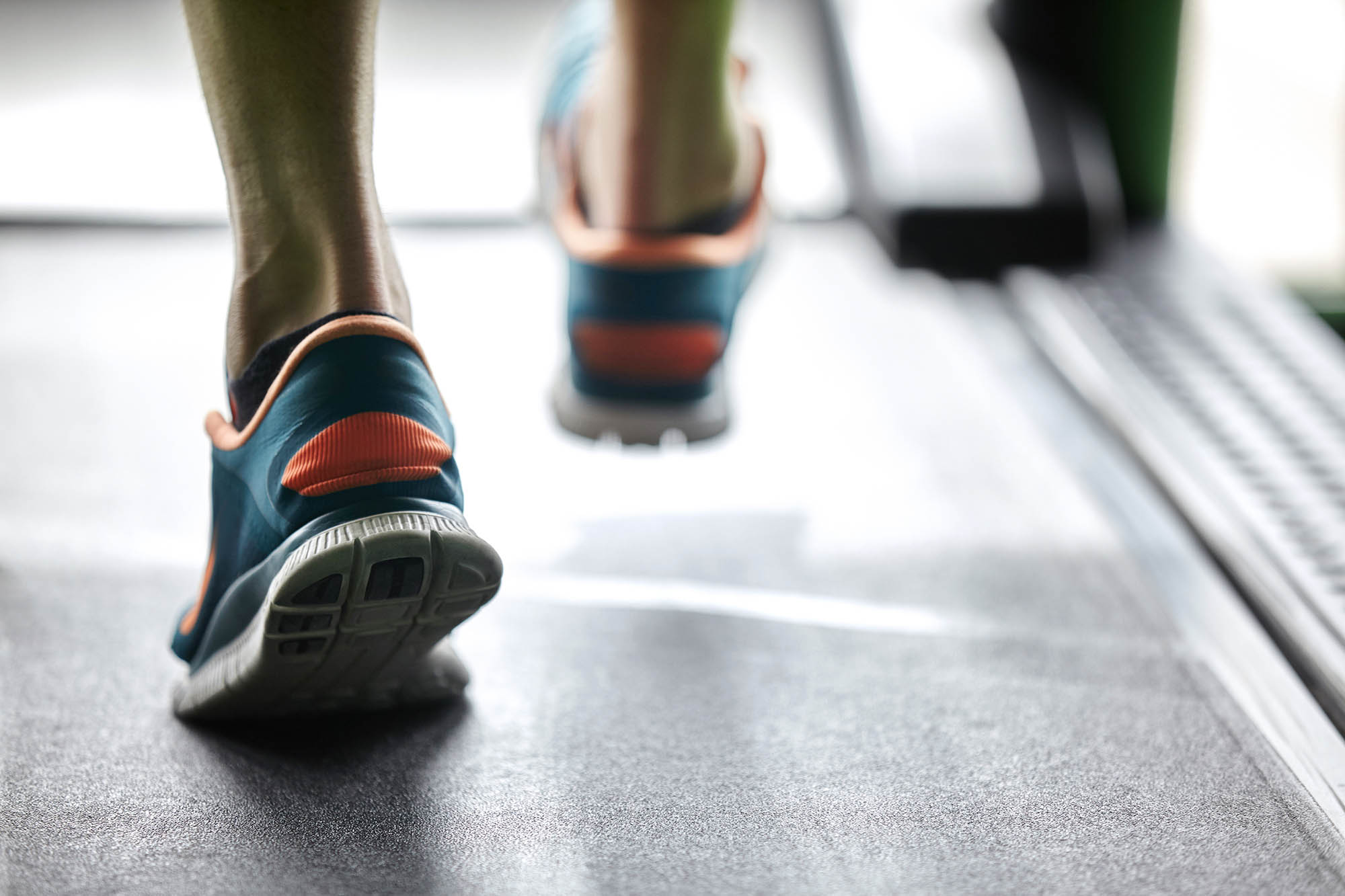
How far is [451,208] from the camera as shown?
182cm

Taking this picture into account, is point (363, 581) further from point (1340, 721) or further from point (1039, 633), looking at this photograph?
point (1340, 721)

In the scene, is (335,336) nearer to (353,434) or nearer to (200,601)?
(353,434)

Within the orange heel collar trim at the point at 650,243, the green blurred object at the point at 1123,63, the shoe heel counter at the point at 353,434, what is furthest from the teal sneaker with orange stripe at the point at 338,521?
the green blurred object at the point at 1123,63

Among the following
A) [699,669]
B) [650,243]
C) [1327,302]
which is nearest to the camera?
[699,669]

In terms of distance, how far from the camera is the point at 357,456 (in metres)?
0.67

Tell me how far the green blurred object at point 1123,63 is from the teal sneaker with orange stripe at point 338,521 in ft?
4.82

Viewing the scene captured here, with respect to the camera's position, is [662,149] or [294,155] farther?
[662,149]

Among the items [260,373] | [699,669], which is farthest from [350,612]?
[699,669]

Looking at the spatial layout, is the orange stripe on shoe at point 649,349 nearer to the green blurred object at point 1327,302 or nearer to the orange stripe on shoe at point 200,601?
the orange stripe on shoe at point 200,601

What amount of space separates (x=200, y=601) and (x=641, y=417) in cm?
44

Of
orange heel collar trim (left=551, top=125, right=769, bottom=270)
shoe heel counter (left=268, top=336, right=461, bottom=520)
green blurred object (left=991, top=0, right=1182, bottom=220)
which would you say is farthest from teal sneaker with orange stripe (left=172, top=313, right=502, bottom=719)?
green blurred object (left=991, top=0, right=1182, bottom=220)

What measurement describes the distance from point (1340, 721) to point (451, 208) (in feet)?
4.33

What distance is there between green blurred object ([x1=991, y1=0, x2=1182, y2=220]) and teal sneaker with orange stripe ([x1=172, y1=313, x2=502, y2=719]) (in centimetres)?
147

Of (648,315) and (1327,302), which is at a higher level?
(648,315)
